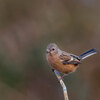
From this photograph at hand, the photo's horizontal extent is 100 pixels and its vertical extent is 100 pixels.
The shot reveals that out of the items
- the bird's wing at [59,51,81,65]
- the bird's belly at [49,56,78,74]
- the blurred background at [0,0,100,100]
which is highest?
the blurred background at [0,0,100,100]

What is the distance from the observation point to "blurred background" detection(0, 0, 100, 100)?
30.1 feet

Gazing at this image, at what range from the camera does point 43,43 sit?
9688mm

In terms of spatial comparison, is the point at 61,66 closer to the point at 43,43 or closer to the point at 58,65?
the point at 58,65

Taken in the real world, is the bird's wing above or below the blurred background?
below

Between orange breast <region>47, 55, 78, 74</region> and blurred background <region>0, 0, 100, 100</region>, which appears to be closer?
orange breast <region>47, 55, 78, 74</region>

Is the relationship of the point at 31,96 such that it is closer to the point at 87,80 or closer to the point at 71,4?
the point at 87,80

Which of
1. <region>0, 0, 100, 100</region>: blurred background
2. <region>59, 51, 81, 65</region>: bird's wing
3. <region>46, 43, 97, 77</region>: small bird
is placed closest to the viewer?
<region>46, 43, 97, 77</region>: small bird

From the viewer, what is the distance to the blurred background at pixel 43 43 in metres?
9.19

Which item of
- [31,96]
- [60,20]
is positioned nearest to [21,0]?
[60,20]

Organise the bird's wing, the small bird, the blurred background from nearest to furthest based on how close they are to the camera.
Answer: the small bird → the bird's wing → the blurred background

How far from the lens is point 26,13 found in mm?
10156

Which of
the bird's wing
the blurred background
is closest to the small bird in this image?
the bird's wing

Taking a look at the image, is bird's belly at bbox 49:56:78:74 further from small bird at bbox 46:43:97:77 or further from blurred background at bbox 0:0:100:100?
blurred background at bbox 0:0:100:100

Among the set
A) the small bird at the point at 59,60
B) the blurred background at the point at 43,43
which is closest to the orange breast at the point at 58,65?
the small bird at the point at 59,60
